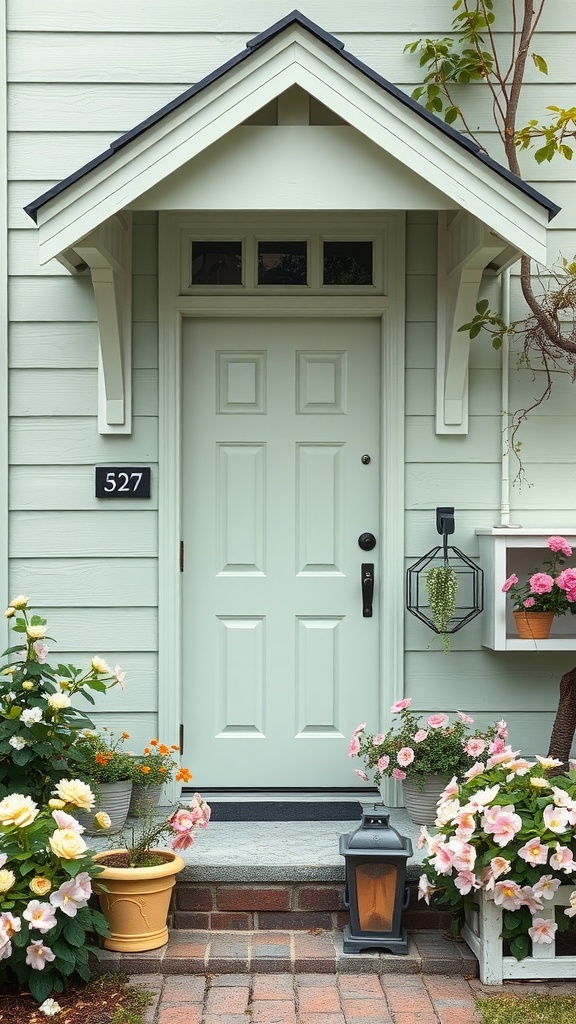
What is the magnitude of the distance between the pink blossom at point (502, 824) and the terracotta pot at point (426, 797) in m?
0.69

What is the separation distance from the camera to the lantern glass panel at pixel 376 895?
10.4 ft

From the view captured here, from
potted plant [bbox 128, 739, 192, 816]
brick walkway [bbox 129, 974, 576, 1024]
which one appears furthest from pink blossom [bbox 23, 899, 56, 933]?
potted plant [bbox 128, 739, 192, 816]

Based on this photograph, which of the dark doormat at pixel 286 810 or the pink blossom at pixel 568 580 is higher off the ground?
the pink blossom at pixel 568 580

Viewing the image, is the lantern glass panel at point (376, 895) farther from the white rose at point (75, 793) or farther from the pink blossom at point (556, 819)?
the white rose at point (75, 793)

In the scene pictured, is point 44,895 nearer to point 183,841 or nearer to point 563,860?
point 183,841

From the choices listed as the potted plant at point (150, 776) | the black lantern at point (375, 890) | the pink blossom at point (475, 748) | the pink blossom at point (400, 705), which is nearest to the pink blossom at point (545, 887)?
the black lantern at point (375, 890)

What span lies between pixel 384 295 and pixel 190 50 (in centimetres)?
124

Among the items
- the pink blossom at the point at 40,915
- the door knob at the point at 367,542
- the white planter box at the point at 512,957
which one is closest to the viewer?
the pink blossom at the point at 40,915

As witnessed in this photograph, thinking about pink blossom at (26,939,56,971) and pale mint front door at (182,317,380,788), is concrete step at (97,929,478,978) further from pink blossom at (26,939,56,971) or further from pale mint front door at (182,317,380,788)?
pale mint front door at (182,317,380,788)

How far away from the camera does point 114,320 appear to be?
379 centimetres

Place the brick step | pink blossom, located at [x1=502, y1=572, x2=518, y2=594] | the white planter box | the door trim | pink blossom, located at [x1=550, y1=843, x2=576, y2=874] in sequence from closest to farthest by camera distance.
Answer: pink blossom, located at [x1=550, y1=843, x2=576, y2=874] → the white planter box → the brick step → pink blossom, located at [x1=502, y1=572, x2=518, y2=594] → the door trim

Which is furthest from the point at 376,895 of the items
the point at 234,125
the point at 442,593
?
the point at 234,125

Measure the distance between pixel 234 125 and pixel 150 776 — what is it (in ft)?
7.48

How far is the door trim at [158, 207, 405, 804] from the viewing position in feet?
13.2
